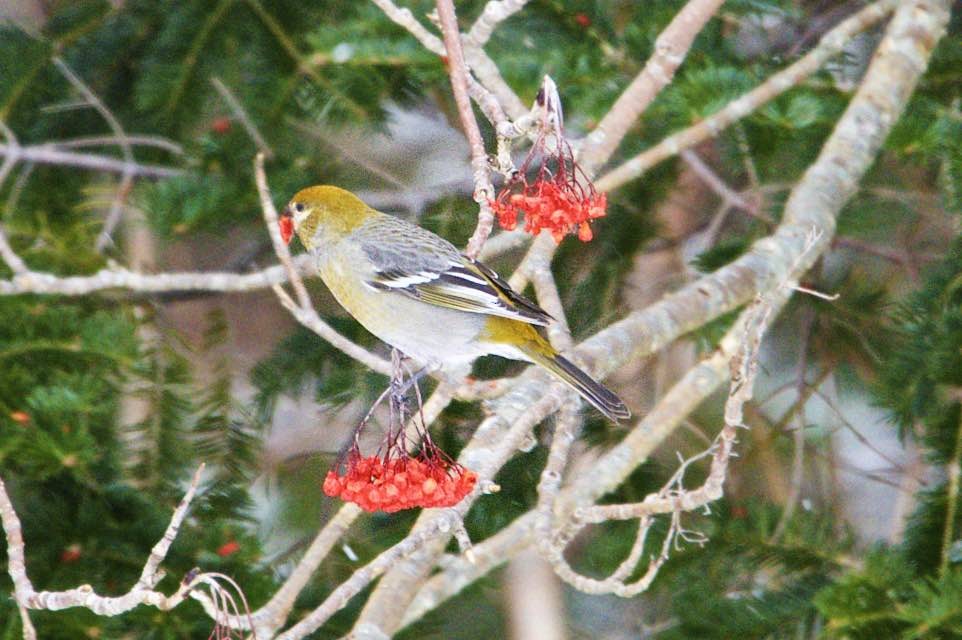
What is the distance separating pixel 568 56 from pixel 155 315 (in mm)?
1499

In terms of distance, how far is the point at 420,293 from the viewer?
282 cm

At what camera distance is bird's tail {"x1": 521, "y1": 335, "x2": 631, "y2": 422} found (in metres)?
2.45

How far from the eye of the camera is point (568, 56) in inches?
129

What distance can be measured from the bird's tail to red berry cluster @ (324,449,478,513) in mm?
470

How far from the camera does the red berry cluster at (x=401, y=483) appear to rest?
1985 millimetres

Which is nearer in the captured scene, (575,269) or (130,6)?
(575,269)

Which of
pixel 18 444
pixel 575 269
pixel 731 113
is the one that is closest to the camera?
pixel 18 444

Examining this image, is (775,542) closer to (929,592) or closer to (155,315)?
(929,592)

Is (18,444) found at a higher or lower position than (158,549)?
lower

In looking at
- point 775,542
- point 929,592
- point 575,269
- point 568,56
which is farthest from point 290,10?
point 929,592

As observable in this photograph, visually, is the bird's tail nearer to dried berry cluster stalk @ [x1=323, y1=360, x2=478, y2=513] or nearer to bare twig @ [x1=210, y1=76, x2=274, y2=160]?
dried berry cluster stalk @ [x1=323, y1=360, x2=478, y2=513]

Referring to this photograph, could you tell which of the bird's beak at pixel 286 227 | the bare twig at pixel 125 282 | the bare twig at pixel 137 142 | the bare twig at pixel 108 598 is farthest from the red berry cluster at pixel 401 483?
the bare twig at pixel 137 142

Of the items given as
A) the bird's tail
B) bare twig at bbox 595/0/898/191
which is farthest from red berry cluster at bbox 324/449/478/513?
bare twig at bbox 595/0/898/191

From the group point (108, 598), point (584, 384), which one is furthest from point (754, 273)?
point (108, 598)
